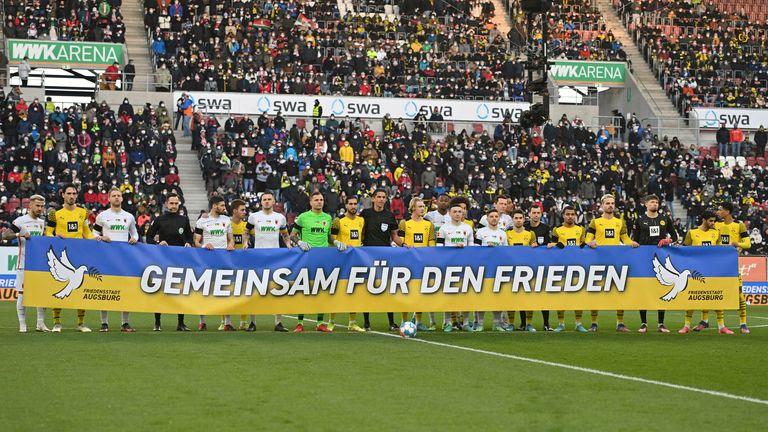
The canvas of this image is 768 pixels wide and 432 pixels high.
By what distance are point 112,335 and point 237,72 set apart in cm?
2879

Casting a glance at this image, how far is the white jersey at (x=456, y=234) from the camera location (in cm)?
1905

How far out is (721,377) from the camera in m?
12.4

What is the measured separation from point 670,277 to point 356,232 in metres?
5.29

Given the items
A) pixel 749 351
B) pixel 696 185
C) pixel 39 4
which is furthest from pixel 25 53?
pixel 749 351

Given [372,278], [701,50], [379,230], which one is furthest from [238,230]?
[701,50]

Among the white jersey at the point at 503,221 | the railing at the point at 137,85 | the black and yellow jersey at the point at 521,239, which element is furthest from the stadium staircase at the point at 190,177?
the black and yellow jersey at the point at 521,239

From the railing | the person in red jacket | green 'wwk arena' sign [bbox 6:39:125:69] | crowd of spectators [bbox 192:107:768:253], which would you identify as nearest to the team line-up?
crowd of spectators [bbox 192:107:768:253]

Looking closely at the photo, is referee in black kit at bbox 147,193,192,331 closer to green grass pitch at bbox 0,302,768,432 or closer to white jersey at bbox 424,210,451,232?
green grass pitch at bbox 0,302,768,432

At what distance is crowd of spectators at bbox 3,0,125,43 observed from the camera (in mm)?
45125

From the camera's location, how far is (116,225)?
59.1ft

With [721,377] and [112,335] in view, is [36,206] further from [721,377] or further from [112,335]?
[721,377]

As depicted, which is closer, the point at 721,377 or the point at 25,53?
the point at 721,377

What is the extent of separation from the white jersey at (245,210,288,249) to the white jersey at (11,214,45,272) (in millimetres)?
3328

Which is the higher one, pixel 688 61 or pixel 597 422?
pixel 688 61
